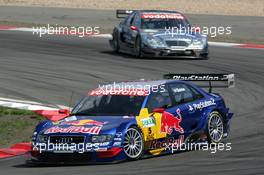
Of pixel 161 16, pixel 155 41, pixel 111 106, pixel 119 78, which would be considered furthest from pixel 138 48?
pixel 111 106

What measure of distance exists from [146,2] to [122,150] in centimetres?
4022

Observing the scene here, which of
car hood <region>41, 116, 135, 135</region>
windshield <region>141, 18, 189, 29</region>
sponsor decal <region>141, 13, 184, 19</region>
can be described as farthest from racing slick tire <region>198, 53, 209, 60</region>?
car hood <region>41, 116, 135, 135</region>

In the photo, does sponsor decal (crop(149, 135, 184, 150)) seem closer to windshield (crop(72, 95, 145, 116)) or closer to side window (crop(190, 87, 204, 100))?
windshield (crop(72, 95, 145, 116))

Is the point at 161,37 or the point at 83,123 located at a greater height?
the point at 161,37

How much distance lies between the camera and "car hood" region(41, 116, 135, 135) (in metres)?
12.8

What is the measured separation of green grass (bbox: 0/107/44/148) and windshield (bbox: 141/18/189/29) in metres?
9.33

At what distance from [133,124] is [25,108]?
5.64 m

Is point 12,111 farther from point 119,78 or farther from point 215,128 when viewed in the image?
point 119,78

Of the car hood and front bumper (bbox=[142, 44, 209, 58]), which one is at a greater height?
Answer: front bumper (bbox=[142, 44, 209, 58])

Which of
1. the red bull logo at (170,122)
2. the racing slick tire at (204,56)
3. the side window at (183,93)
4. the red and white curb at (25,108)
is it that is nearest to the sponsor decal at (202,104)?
the side window at (183,93)

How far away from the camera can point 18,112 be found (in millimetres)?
17562

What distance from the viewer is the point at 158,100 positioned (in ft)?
45.3

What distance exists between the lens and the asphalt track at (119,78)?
1227 centimetres

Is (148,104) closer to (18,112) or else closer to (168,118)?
(168,118)
